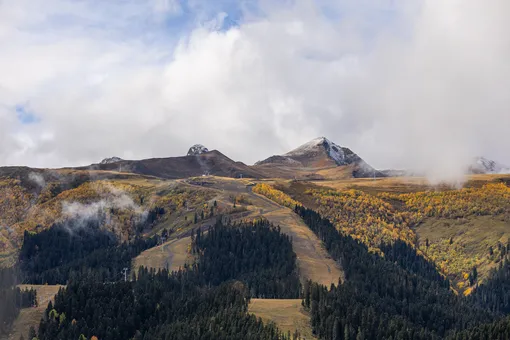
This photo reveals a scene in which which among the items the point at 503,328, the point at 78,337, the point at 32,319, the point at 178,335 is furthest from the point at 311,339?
the point at 32,319

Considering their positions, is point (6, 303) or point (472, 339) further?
point (6, 303)

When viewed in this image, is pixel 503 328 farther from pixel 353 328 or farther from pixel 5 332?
pixel 5 332

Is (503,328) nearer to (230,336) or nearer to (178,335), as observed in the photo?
(230,336)

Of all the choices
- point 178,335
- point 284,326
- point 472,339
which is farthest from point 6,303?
point 472,339

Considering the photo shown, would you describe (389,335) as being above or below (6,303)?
below

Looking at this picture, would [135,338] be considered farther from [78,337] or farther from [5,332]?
[5,332]

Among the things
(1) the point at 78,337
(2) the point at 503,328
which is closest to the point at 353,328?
(2) the point at 503,328

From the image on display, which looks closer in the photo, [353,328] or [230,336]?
[230,336]
